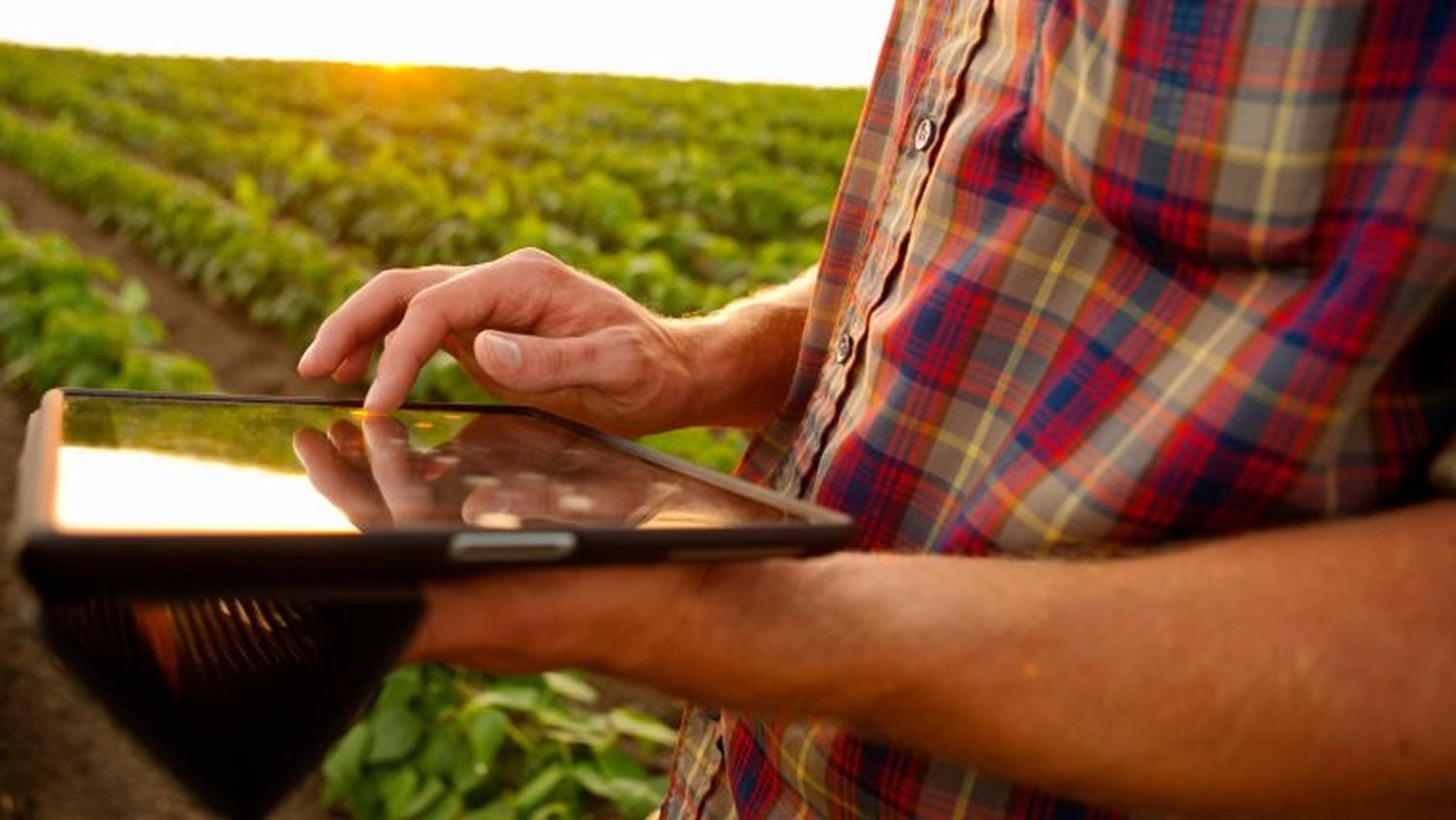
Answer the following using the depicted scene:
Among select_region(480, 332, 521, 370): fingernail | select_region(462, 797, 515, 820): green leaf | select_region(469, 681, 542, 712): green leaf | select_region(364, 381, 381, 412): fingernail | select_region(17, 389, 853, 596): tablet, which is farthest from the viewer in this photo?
select_region(469, 681, 542, 712): green leaf

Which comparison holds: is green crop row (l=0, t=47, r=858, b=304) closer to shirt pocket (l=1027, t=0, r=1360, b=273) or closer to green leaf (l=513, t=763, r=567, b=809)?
green leaf (l=513, t=763, r=567, b=809)

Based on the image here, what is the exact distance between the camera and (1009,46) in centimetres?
111

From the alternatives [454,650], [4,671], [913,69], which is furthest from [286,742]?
[4,671]

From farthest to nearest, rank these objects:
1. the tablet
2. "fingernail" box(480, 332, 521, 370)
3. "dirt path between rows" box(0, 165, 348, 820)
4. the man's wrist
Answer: "dirt path between rows" box(0, 165, 348, 820), the man's wrist, "fingernail" box(480, 332, 521, 370), the tablet

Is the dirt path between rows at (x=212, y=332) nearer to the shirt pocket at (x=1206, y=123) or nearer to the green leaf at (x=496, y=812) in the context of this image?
the green leaf at (x=496, y=812)

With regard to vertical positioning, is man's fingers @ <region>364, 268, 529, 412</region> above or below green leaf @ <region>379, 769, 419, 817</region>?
above

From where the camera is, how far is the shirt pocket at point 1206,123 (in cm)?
Result: 84

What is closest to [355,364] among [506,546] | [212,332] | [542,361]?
[542,361]

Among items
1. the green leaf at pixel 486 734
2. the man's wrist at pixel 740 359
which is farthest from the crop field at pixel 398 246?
the man's wrist at pixel 740 359

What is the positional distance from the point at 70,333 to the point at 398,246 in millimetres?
2973

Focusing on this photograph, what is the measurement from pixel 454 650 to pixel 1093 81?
58 centimetres

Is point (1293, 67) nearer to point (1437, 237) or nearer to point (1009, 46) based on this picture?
point (1437, 237)

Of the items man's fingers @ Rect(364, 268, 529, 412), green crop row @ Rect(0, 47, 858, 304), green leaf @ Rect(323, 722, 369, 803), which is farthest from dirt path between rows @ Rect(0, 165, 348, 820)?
green crop row @ Rect(0, 47, 858, 304)

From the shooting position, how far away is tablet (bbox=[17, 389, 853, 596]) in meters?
0.61
